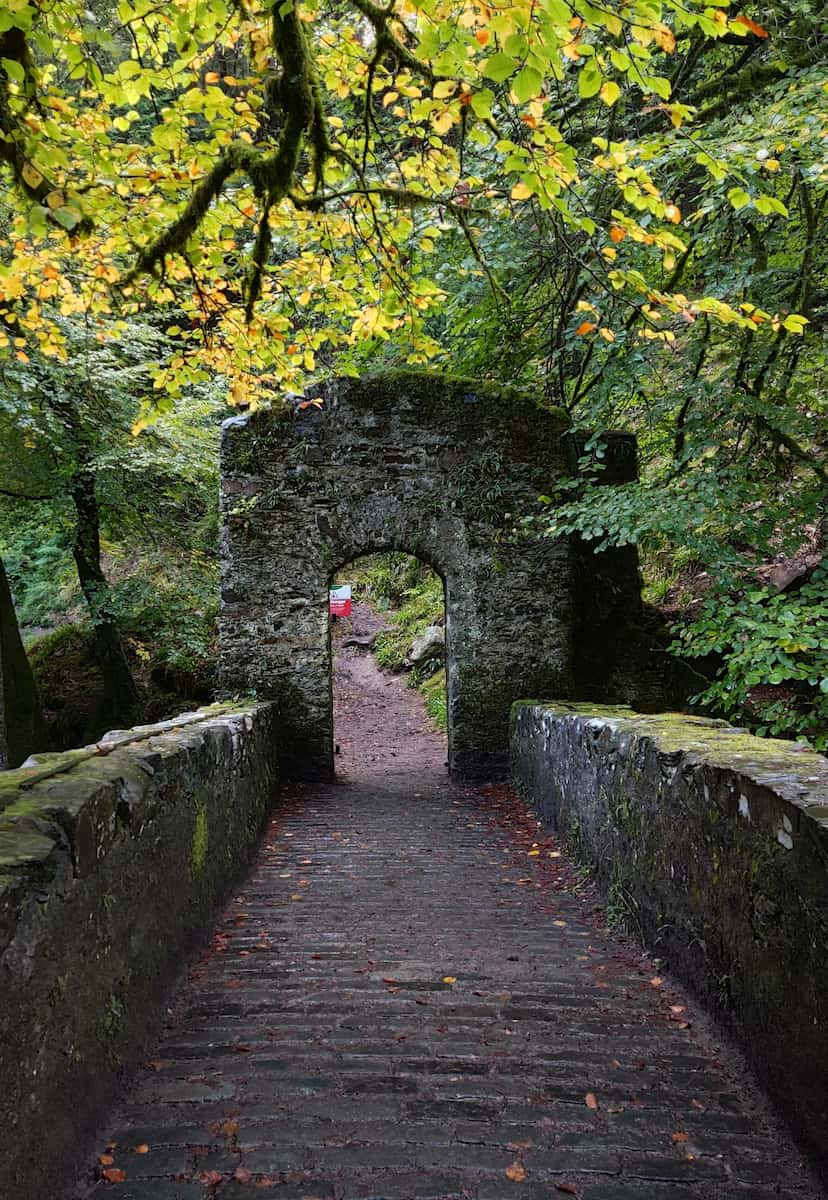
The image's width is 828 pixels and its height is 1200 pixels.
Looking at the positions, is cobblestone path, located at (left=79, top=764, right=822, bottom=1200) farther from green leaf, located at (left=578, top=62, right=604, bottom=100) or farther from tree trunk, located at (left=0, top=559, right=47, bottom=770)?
Result: tree trunk, located at (left=0, top=559, right=47, bottom=770)

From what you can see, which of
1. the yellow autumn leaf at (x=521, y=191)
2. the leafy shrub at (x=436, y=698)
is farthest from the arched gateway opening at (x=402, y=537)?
the yellow autumn leaf at (x=521, y=191)

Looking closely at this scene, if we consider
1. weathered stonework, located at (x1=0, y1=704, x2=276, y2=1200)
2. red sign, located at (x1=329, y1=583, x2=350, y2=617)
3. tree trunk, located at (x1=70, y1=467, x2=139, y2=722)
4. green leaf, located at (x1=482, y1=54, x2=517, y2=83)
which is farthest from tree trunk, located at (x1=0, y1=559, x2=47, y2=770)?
green leaf, located at (x1=482, y1=54, x2=517, y2=83)

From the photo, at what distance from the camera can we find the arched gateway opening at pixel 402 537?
847cm

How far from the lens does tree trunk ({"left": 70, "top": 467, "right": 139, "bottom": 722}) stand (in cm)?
1104

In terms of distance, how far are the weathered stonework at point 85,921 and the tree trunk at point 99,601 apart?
8.07m

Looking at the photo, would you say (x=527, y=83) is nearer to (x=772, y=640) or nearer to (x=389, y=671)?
(x=772, y=640)

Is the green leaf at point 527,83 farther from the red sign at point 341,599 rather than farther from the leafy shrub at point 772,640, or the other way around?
the red sign at point 341,599

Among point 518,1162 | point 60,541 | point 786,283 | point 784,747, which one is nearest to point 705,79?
point 786,283

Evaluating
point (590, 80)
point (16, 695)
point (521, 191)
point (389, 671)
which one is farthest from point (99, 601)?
point (590, 80)

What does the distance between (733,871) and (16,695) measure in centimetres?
985

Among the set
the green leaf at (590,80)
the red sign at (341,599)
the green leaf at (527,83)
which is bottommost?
the red sign at (341,599)

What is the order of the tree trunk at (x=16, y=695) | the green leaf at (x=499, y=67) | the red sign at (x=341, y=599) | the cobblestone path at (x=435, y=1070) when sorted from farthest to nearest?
1. the red sign at (x=341, y=599)
2. the tree trunk at (x=16, y=695)
3. the green leaf at (x=499, y=67)
4. the cobblestone path at (x=435, y=1070)

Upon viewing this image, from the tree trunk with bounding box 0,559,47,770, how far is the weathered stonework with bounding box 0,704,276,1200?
703cm

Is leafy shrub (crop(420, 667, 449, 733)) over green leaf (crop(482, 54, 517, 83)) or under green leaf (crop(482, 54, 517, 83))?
under
